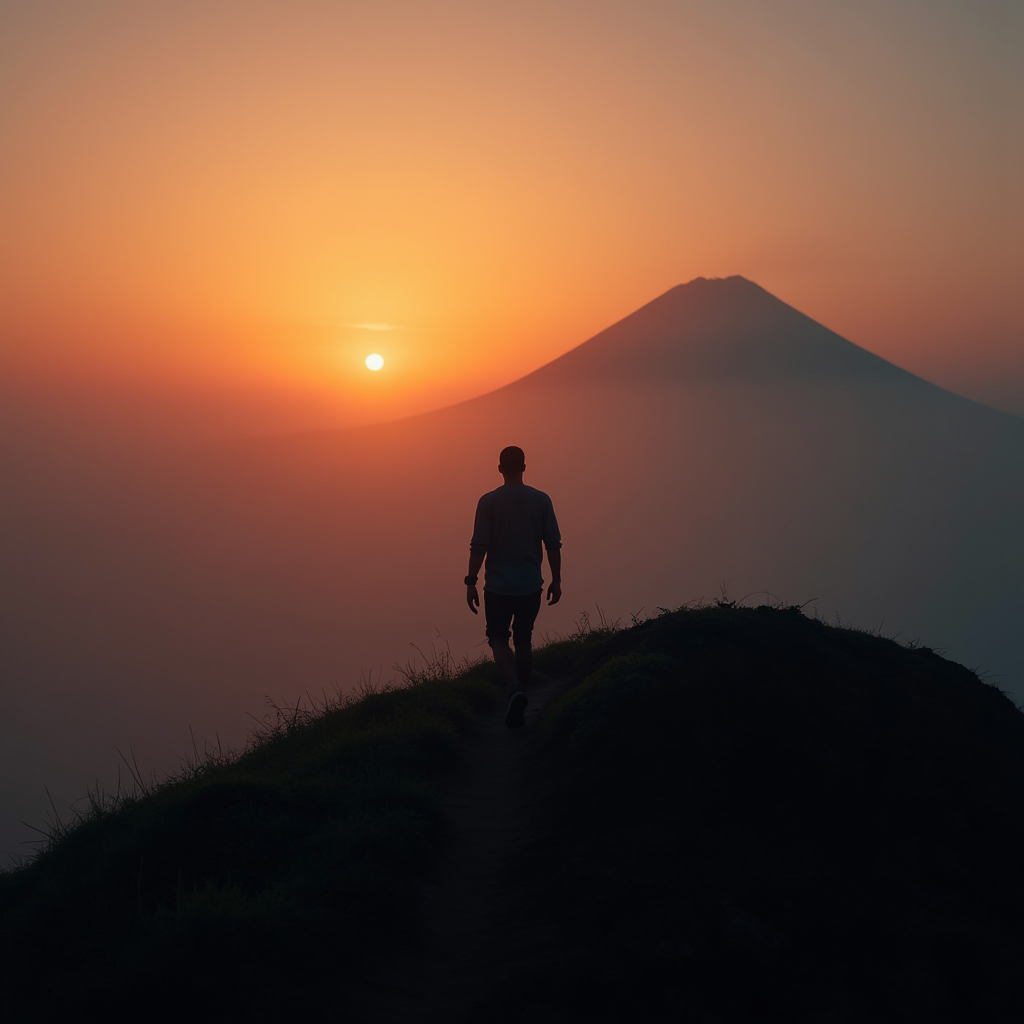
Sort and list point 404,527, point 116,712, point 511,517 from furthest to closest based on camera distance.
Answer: point 404,527 → point 116,712 → point 511,517

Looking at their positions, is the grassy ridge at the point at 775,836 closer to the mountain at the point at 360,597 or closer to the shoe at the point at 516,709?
the shoe at the point at 516,709

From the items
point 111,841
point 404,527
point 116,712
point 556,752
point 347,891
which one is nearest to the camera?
point 347,891

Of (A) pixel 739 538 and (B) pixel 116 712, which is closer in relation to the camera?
(B) pixel 116 712

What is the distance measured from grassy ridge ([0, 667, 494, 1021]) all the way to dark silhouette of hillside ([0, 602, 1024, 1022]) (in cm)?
2

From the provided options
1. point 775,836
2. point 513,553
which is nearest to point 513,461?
point 513,553

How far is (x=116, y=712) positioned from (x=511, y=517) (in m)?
120

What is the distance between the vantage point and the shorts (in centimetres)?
809

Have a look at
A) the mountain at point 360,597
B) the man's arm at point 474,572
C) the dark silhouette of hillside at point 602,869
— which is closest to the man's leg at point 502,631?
the man's arm at point 474,572

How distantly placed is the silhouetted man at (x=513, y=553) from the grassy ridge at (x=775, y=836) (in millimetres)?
873

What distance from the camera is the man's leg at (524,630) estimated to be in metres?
8.12

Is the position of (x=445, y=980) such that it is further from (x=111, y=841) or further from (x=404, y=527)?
(x=404, y=527)

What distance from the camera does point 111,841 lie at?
6375 mm

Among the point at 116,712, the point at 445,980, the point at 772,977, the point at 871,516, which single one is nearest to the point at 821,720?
the point at 772,977

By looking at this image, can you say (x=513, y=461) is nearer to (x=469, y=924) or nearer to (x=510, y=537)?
(x=510, y=537)
